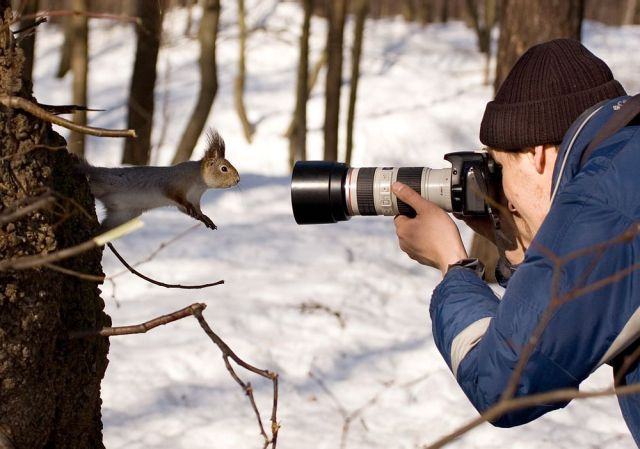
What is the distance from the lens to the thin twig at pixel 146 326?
1565 mm

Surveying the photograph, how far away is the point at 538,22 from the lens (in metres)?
4.53

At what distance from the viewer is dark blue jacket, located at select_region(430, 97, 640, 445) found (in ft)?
4.33

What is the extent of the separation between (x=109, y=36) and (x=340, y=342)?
45.7ft

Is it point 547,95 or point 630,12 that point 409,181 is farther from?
point 630,12

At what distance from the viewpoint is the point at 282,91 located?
14.1 metres

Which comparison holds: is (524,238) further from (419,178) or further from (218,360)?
(218,360)

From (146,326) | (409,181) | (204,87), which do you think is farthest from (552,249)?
(204,87)

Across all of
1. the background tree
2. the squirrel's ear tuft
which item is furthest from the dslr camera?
the background tree

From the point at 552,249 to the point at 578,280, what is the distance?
0.06m

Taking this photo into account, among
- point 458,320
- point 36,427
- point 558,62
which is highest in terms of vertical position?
point 558,62

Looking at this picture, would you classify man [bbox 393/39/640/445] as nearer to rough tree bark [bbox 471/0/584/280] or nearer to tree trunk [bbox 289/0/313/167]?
rough tree bark [bbox 471/0/584/280]

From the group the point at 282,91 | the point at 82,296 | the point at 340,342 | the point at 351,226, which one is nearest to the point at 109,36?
the point at 282,91

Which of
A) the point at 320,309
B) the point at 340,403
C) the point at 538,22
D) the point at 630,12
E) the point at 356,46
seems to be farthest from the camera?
the point at 630,12

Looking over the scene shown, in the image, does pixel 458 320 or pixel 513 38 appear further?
pixel 513 38
